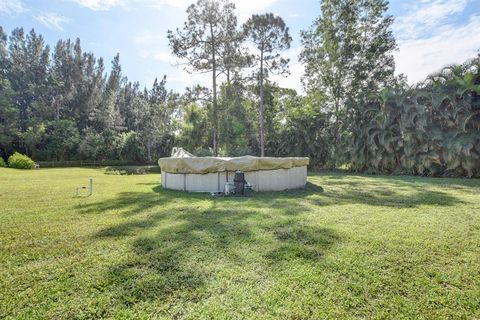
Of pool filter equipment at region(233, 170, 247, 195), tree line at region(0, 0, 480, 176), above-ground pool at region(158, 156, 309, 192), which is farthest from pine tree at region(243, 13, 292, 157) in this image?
pool filter equipment at region(233, 170, 247, 195)

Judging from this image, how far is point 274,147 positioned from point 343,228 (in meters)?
15.4

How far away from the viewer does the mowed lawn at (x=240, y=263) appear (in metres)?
2.07

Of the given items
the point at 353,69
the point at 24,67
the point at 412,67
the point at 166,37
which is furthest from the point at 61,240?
the point at 24,67

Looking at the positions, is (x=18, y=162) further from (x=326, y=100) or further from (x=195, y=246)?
(x=326, y=100)

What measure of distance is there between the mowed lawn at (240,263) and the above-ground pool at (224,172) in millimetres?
2527

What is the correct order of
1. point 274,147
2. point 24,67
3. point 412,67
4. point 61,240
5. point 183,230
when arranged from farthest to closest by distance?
point 24,67
point 274,147
point 412,67
point 183,230
point 61,240

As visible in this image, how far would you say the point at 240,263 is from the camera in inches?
112

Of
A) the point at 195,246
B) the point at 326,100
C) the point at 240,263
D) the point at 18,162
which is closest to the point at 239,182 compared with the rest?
the point at 195,246

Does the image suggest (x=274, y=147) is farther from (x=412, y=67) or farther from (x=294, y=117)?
(x=412, y=67)

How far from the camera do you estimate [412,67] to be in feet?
53.3

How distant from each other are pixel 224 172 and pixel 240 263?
5.09 meters

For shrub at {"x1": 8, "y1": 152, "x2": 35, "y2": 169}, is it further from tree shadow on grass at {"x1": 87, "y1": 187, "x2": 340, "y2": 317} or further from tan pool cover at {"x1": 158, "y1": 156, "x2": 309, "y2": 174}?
tree shadow on grass at {"x1": 87, "y1": 187, "x2": 340, "y2": 317}

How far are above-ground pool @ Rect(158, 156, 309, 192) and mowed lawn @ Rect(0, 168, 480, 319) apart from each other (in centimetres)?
253

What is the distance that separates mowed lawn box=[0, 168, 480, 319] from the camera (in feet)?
6.79
